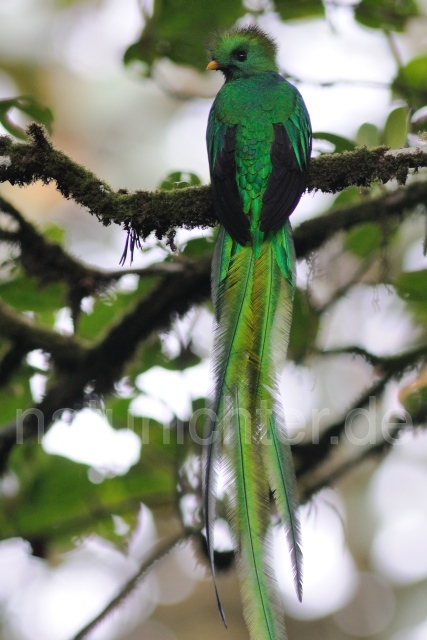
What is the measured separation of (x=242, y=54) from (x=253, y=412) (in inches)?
54.3

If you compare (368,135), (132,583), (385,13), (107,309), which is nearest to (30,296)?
(107,309)

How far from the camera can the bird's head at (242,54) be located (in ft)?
8.39

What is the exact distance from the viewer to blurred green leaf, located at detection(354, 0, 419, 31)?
2.95 meters

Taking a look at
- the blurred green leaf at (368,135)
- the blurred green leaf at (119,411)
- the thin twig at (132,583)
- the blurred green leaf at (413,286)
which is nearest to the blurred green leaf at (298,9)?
the blurred green leaf at (368,135)

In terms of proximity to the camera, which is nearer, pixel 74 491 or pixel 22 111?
pixel 22 111

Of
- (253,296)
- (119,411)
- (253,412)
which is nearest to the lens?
(253,412)

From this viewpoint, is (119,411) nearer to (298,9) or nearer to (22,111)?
(22,111)

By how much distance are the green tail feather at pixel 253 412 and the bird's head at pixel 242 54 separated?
0.72 m

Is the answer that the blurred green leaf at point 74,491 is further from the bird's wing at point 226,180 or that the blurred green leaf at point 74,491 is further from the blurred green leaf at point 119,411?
the bird's wing at point 226,180

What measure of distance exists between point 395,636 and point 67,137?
4690mm

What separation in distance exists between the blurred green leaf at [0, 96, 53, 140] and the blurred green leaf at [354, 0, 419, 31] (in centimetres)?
123

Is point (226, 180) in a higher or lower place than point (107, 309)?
lower

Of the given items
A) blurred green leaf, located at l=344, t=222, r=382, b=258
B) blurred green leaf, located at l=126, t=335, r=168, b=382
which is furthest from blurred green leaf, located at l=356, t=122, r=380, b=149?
blurred green leaf, located at l=126, t=335, r=168, b=382

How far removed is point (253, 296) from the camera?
6.38ft
